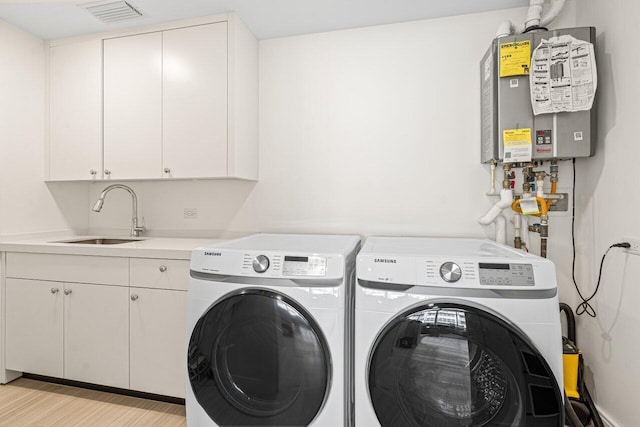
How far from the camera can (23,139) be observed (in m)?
2.22

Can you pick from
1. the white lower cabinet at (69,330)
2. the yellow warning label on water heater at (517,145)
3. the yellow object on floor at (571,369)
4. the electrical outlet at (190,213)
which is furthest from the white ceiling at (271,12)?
the yellow object on floor at (571,369)

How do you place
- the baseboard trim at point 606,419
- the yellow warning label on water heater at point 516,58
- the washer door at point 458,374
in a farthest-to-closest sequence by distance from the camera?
the yellow warning label on water heater at point 516,58 → the baseboard trim at point 606,419 → the washer door at point 458,374

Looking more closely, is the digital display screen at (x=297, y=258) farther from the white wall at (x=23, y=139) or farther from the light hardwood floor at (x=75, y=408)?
the white wall at (x=23, y=139)

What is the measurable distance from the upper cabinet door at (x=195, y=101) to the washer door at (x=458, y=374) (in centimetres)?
142

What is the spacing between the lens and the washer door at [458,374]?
3.62 ft

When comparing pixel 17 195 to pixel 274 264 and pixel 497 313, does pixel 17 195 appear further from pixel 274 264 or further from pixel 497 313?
pixel 497 313

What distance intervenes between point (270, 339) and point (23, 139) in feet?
7.36

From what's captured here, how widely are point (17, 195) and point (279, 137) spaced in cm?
177

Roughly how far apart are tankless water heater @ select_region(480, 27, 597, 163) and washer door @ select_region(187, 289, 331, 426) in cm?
133

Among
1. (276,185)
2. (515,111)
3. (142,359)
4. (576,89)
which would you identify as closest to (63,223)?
(142,359)

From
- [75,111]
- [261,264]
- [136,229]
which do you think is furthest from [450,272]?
[75,111]

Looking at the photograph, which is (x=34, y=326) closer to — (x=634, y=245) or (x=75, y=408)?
(x=75, y=408)

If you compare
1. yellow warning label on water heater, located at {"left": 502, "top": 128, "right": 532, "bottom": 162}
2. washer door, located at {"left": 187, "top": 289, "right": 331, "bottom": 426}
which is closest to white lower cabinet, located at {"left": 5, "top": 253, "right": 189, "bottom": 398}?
washer door, located at {"left": 187, "top": 289, "right": 331, "bottom": 426}

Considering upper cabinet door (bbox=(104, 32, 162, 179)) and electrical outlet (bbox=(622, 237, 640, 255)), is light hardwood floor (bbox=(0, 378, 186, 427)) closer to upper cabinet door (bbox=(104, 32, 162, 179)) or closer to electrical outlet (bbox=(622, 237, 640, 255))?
upper cabinet door (bbox=(104, 32, 162, 179))
